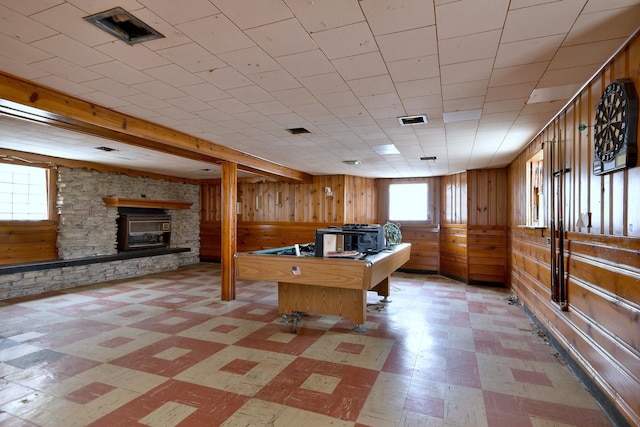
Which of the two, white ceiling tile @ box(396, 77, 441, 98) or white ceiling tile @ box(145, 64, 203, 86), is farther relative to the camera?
white ceiling tile @ box(396, 77, 441, 98)

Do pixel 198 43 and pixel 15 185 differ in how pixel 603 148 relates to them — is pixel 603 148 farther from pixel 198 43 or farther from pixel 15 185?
pixel 15 185

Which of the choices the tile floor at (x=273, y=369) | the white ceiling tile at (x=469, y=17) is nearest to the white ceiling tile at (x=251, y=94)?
the white ceiling tile at (x=469, y=17)

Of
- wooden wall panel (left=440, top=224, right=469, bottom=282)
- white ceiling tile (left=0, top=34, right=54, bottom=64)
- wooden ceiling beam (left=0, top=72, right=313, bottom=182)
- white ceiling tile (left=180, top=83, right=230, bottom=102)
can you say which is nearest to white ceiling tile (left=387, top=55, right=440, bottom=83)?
white ceiling tile (left=180, top=83, right=230, bottom=102)

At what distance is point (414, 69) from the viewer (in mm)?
2504

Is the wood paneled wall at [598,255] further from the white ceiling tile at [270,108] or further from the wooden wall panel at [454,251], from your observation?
the wooden wall panel at [454,251]

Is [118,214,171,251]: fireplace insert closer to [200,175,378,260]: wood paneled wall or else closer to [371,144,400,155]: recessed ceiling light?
[200,175,378,260]: wood paneled wall

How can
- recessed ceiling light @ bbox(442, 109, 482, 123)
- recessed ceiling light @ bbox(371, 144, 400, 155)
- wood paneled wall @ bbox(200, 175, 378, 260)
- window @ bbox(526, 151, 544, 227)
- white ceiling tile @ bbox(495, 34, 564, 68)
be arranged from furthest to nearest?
wood paneled wall @ bbox(200, 175, 378, 260)
recessed ceiling light @ bbox(371, 144, 400, 155)
window @ bbox(526, 151, 544, 227)
recessed ceiling light @ bbox(442, 109, 482, 123)
white ceiling tile @ bbox(495, 34, 564, 68)

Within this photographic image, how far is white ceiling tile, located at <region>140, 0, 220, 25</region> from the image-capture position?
176cm

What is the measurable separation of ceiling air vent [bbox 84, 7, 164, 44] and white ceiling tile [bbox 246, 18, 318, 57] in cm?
63

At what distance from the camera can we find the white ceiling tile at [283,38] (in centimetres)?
198

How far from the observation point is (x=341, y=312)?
3975 mm

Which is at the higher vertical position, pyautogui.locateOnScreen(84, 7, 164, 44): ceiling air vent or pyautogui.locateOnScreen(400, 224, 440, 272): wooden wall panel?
pyautogui.locateOnScreen(84, 7, 164, 44): ceiling air vent

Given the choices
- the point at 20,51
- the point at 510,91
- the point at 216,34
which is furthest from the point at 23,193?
the point at 510,91

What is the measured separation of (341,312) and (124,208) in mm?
6088
